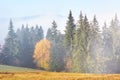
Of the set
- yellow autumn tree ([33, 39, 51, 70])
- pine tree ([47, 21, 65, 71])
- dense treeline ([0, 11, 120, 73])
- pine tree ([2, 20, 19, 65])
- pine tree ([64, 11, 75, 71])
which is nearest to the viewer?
dense treeline ([0, 11, 120, 73])

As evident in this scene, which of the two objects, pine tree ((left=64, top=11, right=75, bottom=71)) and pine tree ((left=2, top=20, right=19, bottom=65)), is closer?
pine tree ((left=64, top=11, right=75, bottom=71))

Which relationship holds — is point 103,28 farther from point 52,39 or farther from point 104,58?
point 104,58

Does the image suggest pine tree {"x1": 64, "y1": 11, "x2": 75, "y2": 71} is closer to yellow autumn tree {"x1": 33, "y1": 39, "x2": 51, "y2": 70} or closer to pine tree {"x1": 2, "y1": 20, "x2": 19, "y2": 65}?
yellow autumn tree {"x1": 33, "y1": 39, "x2": 51, "y2": 70}

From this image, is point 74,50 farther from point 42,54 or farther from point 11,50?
point 11,50

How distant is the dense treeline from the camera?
3679 inches

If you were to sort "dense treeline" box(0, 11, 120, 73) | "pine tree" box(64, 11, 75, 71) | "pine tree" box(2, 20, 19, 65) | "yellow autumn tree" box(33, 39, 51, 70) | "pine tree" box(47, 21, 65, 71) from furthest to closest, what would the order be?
"pine tree" box(2, 20, 19, 65) → "yellow autumn tree" box(33, 39, 51, 70) → "pine tree" box(47, 21, 65, 71) → "pine tree" box(64, 11, 75, 71) → "dense treeline" box(0, 11, 120, 73)

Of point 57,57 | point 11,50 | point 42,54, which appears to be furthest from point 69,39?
point 11,50

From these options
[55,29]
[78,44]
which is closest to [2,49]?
[55,29]

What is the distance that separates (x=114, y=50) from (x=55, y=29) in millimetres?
22455

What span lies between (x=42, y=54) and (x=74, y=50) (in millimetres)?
24983

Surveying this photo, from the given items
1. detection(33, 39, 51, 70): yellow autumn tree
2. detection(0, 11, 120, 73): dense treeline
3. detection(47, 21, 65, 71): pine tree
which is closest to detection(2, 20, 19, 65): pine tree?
detection(0, 11, 120, 73): dense treeline

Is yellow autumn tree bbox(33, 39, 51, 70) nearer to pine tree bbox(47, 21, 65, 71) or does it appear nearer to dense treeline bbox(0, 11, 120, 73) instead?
dense treeline bbox(0, 11, 120, 73)

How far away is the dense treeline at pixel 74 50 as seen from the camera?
9344 cm

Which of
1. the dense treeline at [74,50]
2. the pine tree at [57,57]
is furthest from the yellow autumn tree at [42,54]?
the pine tree at [57,57]
